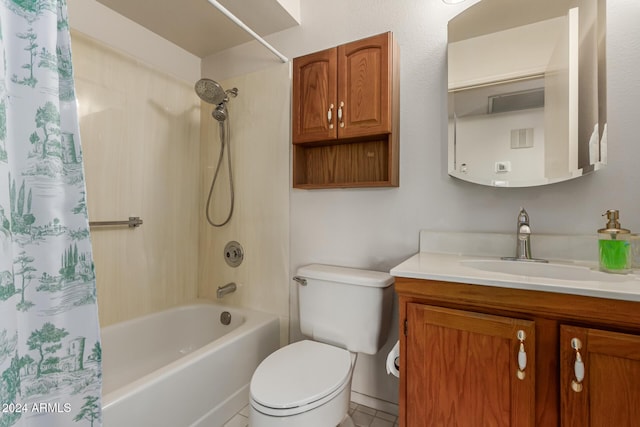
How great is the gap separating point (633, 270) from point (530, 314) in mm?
502

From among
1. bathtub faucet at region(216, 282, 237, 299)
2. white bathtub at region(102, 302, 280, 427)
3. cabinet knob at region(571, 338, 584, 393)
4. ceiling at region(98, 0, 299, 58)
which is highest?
ceiling at region(98, 0, 299, 58)

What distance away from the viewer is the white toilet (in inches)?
40.2

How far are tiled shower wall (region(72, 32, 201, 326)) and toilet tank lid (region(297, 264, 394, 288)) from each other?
1.02 m

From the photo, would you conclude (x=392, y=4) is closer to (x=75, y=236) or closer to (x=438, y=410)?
(x=75, y=236)

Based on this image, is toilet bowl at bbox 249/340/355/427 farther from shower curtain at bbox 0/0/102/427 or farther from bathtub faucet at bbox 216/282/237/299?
bathtub faucet at bbox 216/282/237/299

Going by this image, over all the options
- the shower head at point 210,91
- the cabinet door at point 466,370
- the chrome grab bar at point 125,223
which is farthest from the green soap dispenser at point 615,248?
the chrome grab bar at point 125,223

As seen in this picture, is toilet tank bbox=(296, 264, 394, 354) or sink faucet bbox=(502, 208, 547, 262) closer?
sink faucet bbox=(502, 208, 547, 262)

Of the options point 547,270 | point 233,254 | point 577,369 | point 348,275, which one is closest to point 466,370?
point 577,369

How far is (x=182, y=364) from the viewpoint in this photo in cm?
124

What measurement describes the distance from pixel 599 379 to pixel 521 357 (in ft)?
0.57

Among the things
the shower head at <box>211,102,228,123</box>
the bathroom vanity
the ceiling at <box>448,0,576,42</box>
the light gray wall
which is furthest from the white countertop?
the shower head at <box>211,102,228,123</box>

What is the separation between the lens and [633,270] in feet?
3.34

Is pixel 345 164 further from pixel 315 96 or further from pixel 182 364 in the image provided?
pixel 182 364

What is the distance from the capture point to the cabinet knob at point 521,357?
2.77 feet
